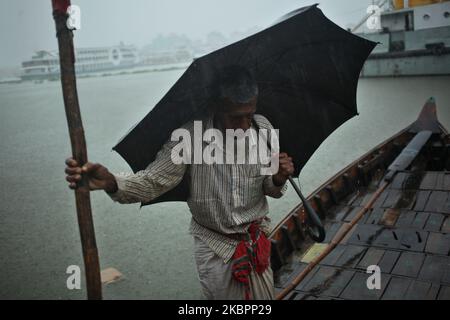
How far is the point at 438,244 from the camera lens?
3.29 metres

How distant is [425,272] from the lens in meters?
2.92

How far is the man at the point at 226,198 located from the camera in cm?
183

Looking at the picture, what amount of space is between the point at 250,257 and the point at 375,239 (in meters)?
1.95

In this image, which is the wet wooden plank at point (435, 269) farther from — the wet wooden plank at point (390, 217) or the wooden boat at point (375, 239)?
the wet wooden plank at point (390, 217)

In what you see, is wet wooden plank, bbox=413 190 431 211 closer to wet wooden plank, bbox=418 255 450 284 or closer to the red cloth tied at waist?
wet wooden plank, bbox=418 255 450 284

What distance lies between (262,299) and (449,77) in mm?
17982

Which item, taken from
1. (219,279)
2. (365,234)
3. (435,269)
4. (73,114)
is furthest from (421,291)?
(73,114)

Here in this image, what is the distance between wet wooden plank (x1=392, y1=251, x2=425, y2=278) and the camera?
2952 mm

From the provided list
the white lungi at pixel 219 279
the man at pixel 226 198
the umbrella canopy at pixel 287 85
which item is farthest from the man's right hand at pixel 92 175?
the white lungi at pixel 219 279

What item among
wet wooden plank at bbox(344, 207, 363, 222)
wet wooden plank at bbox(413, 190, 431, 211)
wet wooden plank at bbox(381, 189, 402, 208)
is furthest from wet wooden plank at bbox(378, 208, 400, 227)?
wet wooden plank at bbox(344, 207, 363, 222)

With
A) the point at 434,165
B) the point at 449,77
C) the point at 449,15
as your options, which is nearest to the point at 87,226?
the point at 434,165

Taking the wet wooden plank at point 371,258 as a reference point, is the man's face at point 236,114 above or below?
above

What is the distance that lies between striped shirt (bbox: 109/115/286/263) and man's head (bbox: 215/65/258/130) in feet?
0.40

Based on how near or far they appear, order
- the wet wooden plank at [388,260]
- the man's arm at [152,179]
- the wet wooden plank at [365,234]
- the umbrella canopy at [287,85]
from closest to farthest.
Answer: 1. the man's arm at [152,179]
2. the umbrella canopy at [287,85]
3. the wet wooden plank at [388,260]
4. the wet wooden plank at [365,234]
